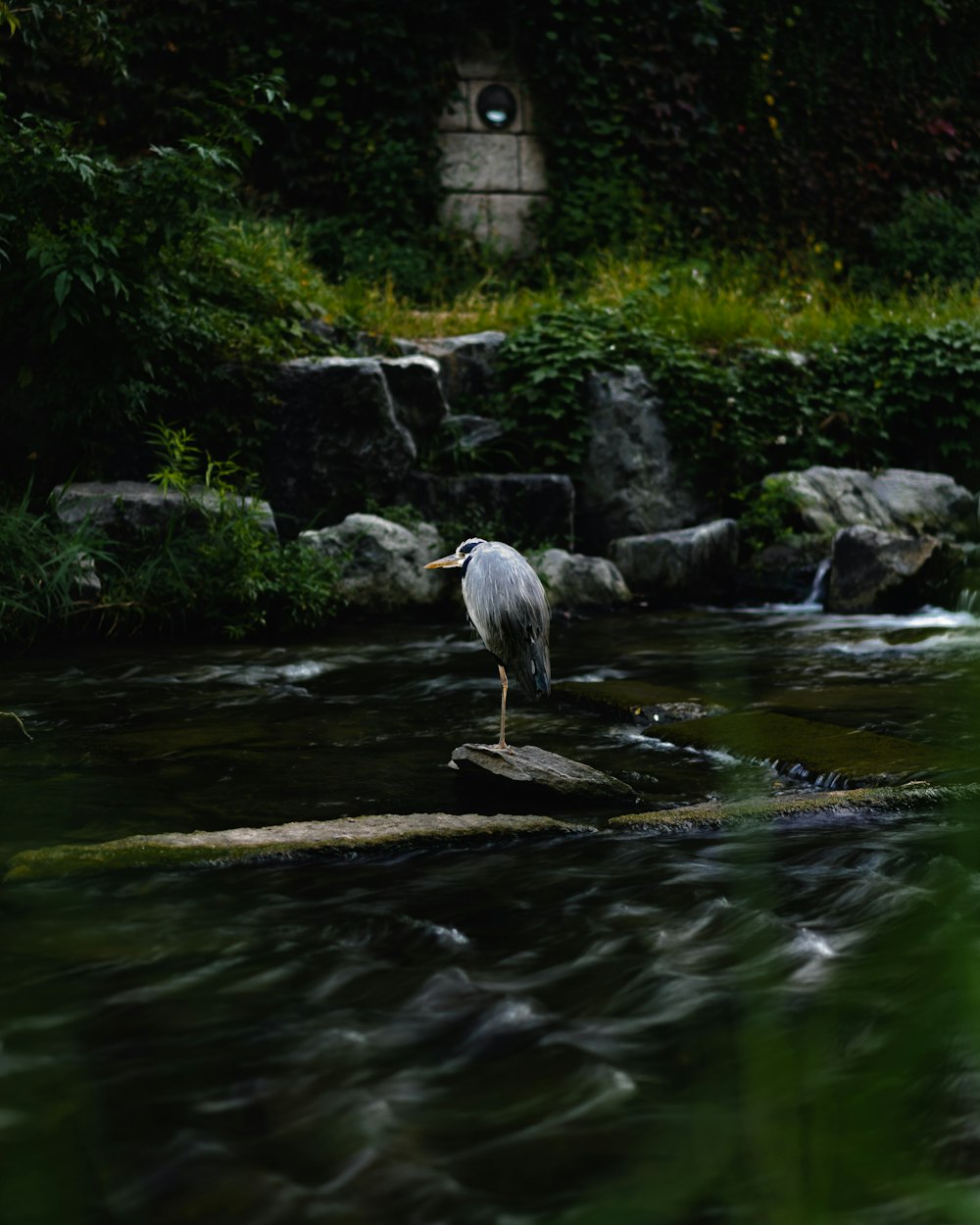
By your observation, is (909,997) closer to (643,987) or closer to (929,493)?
(643,987)

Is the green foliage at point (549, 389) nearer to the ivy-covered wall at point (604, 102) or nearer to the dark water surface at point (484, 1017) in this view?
the ivy-covered wall at point (604, 102)

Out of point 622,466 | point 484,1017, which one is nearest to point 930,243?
point 622,466

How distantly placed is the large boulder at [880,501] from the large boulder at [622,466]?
94 centimetres

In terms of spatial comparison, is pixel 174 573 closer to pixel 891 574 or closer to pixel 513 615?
pixel 513 615

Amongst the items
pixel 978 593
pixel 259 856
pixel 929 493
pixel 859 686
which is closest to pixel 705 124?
pixel 929 493

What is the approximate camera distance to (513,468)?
1016 cm

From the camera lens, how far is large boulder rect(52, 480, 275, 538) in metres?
7.86

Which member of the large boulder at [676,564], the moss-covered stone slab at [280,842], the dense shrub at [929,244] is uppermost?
the dense shrub at [929,244]

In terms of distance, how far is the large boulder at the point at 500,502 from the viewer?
369 inches

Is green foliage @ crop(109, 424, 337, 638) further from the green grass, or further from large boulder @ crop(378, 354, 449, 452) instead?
the green grass

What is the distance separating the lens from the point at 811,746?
4.50 m

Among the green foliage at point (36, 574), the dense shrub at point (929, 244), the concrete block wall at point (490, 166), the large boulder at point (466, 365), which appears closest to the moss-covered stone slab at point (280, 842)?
the green foliage at point (36, 574)

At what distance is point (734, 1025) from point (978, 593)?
22.6 feet

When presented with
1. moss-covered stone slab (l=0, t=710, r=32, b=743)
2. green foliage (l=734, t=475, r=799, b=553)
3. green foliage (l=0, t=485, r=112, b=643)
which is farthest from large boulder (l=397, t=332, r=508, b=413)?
moss-covered stone slab (l=0, t=710, r=32, b=743)
